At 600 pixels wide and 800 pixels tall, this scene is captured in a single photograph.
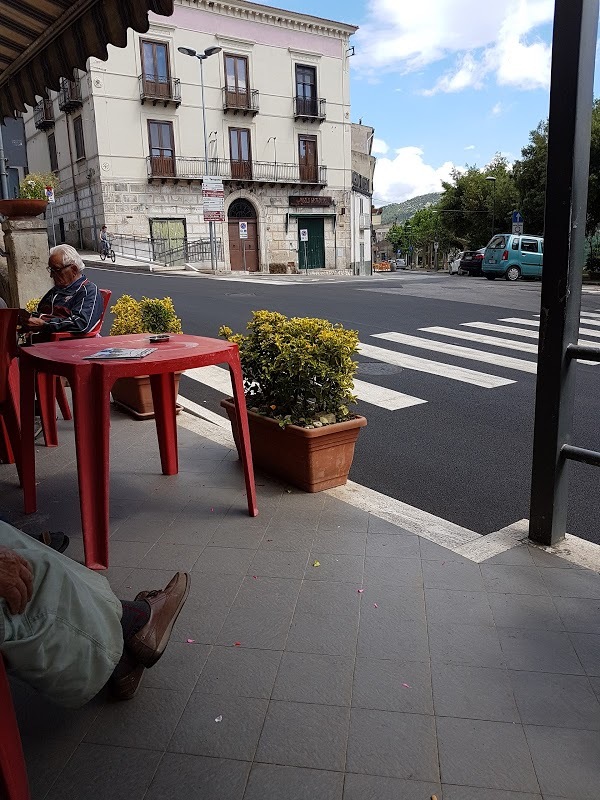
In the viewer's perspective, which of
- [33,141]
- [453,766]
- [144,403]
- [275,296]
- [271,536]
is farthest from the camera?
[33,141]

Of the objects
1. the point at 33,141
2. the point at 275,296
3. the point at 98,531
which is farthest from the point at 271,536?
the point at 33,141

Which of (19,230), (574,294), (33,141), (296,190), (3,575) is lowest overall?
(3,575)

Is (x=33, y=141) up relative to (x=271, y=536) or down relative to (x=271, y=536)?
up

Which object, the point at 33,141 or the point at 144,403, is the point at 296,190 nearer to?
the point at 33,141

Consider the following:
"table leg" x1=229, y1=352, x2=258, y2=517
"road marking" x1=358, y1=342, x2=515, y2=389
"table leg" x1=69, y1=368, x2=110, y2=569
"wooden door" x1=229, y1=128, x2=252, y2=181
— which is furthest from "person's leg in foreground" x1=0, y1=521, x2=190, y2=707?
"wooden door" x1=229, y1=128, x2=252, y2=181

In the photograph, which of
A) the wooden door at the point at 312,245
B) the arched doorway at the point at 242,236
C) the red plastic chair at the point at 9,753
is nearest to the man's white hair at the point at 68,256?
the red plastic chair at the point at 9,753

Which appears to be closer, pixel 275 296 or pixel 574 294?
pixel 574 294

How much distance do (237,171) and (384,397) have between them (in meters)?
30.8

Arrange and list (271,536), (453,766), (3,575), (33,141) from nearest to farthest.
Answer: (3,575) < (453,766) < (271,536) < (33,141)

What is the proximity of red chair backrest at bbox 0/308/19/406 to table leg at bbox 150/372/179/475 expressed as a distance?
2.72 feet

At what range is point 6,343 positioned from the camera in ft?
12.1

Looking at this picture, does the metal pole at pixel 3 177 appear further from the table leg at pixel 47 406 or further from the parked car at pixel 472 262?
the parked car at pixel 472 262

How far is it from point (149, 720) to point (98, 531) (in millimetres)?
1093

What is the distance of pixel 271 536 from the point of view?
316 cm
